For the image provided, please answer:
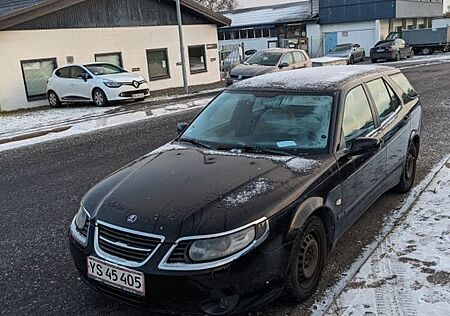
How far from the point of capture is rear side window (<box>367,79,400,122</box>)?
469 centimetres

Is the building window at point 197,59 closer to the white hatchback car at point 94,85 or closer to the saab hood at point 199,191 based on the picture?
the white hatchback car at point 94,85

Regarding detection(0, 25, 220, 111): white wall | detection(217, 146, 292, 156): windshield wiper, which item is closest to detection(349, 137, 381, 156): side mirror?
detection(217, 146, 292, 156): windshield wiper

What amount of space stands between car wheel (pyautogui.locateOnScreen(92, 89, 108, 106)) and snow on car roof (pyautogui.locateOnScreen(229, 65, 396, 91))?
12.0 m

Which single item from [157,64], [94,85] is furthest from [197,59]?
[94,85]

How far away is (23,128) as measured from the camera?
12781 millimetres

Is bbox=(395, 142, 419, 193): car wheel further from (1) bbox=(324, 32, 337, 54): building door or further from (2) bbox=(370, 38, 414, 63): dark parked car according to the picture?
(1) bbox=(324, 32, 337, 54): building door

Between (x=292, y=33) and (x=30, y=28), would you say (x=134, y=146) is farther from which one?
(x=292, y=33)

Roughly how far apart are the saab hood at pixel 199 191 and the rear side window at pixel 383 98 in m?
1.51

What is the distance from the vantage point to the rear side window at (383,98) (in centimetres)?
469

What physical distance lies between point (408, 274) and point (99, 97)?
555 inches

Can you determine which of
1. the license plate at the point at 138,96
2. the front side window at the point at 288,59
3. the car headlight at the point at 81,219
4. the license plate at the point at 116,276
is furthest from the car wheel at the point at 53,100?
the license plate at the point at 116,276

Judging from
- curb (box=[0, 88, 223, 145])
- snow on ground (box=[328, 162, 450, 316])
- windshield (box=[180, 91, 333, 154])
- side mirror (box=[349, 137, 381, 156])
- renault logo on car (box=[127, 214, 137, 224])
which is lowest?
snow on ground (box=[328, 162, 450, 316])

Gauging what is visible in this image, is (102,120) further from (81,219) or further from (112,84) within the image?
(81,219)

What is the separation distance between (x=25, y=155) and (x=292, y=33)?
41.0 metres
